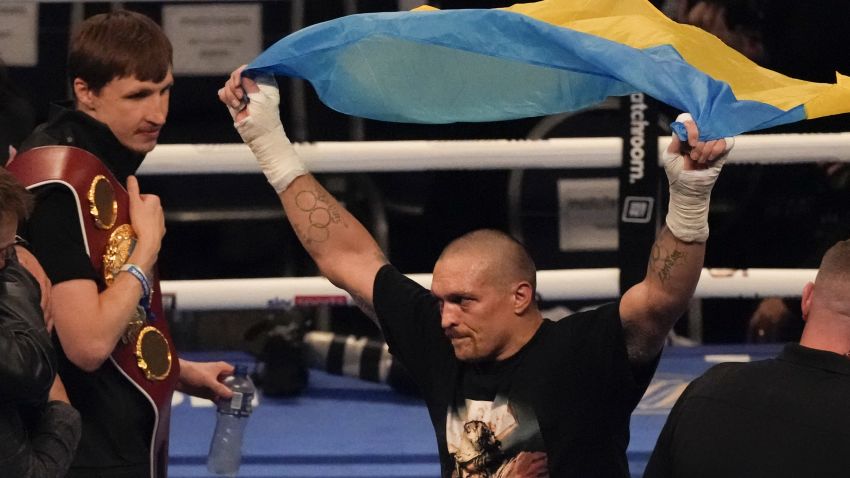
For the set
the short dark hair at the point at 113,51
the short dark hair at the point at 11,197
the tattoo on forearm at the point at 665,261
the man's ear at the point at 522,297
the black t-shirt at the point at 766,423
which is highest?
the short dark hair at the point at 113,51

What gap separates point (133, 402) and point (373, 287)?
0.58 metres

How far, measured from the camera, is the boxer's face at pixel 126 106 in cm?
326

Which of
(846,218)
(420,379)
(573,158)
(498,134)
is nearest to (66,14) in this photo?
(498,134)

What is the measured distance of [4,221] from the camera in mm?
2516

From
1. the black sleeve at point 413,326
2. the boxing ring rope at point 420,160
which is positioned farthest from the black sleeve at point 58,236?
the boxing ring rope at point 420,160

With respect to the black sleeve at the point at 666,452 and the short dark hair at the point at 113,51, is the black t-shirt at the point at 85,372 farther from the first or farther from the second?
the black sleeve at the point at 666,452

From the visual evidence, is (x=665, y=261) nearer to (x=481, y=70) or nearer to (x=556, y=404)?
(x=556, y=404)

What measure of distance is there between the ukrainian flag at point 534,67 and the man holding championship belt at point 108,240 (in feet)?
0.99

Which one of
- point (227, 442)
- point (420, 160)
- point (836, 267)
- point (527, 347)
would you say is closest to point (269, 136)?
point (527, 347)

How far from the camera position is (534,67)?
3.27 meters

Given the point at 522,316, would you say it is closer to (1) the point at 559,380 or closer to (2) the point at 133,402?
(1) the point at 559,380

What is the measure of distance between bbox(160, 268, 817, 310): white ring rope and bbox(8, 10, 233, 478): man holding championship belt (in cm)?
188

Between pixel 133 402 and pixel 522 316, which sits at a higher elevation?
pixel 522 316

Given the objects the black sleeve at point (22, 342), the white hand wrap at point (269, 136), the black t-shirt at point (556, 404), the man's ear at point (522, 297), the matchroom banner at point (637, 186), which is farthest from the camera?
the matchroom banner at point (637, 186)
